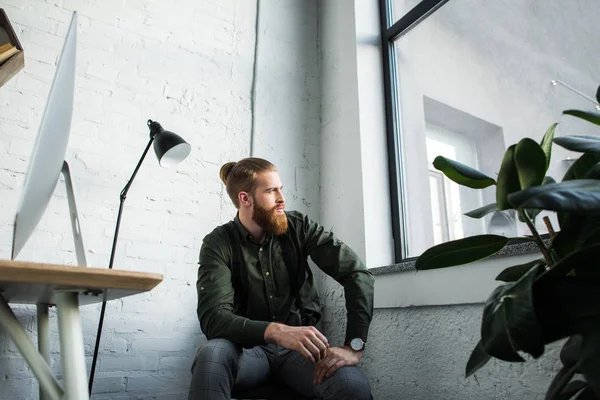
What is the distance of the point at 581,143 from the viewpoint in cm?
78

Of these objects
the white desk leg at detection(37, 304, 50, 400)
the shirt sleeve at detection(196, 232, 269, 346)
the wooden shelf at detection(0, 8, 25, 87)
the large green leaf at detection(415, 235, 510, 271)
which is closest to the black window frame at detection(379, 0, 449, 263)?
the shirt sleeve at detection(196, 232, 269, 346)

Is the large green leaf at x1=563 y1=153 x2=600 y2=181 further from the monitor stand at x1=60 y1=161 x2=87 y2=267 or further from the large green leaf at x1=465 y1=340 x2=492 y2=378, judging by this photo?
the monitor stand at x1=60 y1=161 x2=87 y2=267

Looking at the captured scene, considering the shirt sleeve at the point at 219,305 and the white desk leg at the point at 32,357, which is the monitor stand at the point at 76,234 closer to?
the white desk leg at the point at 32,357

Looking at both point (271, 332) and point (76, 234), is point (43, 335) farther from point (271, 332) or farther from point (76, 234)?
point (271, 332)

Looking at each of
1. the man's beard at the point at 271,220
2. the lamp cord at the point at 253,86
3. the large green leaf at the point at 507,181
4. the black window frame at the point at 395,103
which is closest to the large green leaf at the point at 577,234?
the large green leaf at the point at 507,181

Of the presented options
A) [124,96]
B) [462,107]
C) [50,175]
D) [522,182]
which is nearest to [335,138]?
[462,107]

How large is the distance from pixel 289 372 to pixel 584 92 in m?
1.43

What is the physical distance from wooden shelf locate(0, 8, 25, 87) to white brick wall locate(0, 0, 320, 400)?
0.17ft

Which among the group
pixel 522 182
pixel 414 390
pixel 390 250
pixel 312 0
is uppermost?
pixel 312 0

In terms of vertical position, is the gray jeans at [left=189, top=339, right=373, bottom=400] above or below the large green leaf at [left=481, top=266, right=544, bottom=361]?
below

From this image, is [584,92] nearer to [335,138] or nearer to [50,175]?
[335,138]

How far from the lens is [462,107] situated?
2.10 meters

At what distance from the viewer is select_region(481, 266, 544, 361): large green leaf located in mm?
611

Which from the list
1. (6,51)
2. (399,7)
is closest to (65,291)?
A: (6,51)
